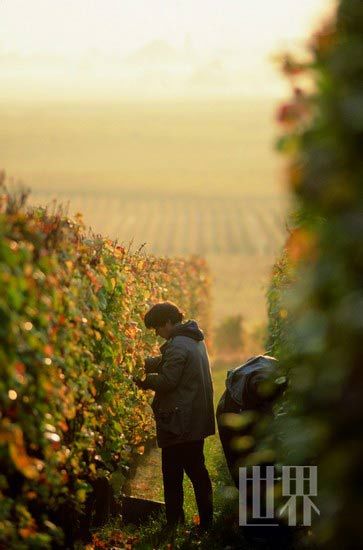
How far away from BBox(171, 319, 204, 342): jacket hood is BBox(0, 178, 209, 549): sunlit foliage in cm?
43

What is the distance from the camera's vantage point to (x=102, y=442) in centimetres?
771

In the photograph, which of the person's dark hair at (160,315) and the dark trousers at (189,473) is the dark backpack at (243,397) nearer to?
the dark trousers at (189,473)

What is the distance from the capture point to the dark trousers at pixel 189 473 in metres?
9.01

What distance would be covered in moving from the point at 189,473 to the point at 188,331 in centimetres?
124

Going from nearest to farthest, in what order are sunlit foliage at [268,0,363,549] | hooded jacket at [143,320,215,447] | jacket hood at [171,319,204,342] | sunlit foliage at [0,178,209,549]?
sunlit foliage at [268,0,363,549] < sunlit foliage at [0,178,209,549] < hooded jacket at [143,320,215,447] < jacket hood at [171,319,204,342]

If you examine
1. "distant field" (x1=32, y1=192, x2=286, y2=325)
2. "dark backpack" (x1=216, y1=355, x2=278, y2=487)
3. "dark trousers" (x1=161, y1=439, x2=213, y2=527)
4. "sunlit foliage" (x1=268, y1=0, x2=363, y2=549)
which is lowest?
"sunlit foliage" (x1=268, y1=0, x2=363, y2=549)

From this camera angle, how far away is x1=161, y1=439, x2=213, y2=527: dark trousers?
9.01m

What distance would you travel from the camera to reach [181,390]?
8922 mm

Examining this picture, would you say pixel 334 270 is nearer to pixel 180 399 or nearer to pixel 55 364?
pixel 55 364

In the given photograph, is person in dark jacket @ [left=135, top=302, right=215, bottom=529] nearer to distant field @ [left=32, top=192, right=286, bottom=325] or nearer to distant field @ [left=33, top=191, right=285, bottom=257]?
distant field @ [left=32, top=192, right=286, bottom=325]
